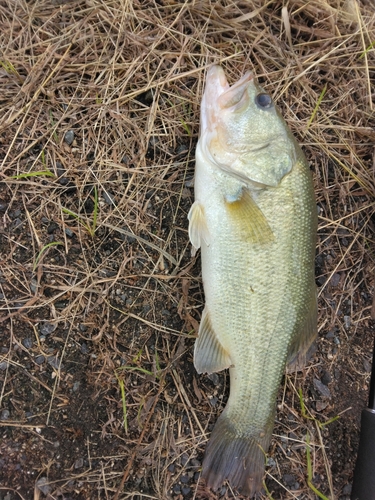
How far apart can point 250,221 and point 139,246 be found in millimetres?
776

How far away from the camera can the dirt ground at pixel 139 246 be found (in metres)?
2.34

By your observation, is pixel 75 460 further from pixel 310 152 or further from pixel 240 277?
pixel 310 152

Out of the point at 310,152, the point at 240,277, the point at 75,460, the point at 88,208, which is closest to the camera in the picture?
the point at 240,277

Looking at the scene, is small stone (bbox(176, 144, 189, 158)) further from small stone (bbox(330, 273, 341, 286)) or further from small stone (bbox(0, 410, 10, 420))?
small stone (bbox(0, 410, 10, 420))

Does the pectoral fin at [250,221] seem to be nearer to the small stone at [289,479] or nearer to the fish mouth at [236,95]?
the fish mouth at [236,95]

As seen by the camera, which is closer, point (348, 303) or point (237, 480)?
point (237, 480)

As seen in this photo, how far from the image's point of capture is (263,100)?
2227 mm

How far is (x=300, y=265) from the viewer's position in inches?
85.1

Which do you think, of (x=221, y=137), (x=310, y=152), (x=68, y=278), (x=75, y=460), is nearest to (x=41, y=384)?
(x=75, y=460)

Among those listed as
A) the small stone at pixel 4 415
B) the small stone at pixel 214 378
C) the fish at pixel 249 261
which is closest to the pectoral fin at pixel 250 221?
the fish at pixel 249 261

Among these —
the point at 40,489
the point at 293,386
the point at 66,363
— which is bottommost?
the point at 40,489

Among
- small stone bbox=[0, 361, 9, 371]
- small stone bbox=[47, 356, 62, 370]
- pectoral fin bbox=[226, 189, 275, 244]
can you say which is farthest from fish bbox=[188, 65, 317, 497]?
small stone bbox=[0, 361, 9, 371]

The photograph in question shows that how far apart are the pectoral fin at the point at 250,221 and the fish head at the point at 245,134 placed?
0.12 metres

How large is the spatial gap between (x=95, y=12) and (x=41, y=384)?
2407 millimetres
